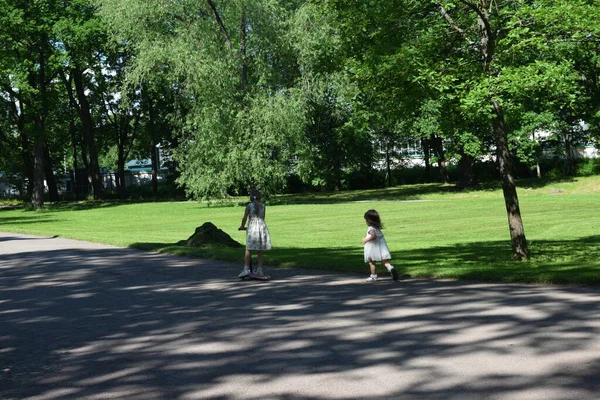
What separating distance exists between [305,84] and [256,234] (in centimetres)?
3319

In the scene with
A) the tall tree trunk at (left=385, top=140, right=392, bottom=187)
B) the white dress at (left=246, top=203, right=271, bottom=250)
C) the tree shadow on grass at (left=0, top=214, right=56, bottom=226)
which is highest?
the tall tree trunk at (left=385, top=140, right=392, bottom=187)

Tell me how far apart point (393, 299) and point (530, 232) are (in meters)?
14.8

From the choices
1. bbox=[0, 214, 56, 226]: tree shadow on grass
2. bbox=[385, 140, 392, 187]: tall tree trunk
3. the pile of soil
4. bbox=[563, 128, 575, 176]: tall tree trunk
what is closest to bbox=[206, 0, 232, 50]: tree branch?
bbox=[0, 214, 56, 226]: tree shadow on grass

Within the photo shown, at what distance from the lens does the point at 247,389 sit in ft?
21.2

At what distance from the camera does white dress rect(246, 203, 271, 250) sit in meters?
15.0

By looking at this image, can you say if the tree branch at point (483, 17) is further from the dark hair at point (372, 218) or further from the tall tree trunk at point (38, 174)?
the tall tree trunk at point (38, 174)

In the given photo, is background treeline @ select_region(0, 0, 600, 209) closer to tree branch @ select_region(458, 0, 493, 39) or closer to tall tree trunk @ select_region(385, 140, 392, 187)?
tree branch @ select_region(458, 0, 493, 39)

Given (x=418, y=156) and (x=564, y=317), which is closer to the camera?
(x=564, y=317)

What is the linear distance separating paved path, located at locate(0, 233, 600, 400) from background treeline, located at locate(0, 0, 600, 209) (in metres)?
4.72

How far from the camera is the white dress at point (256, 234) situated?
1498 cm

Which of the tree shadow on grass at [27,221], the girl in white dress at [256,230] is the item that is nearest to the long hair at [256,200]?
the girl in white dress at [256,230]

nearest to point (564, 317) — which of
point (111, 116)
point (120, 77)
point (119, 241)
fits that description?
Result: point (119, 241)

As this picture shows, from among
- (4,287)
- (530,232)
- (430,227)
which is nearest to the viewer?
(4,287)

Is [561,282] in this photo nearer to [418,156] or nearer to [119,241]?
[119,241]
